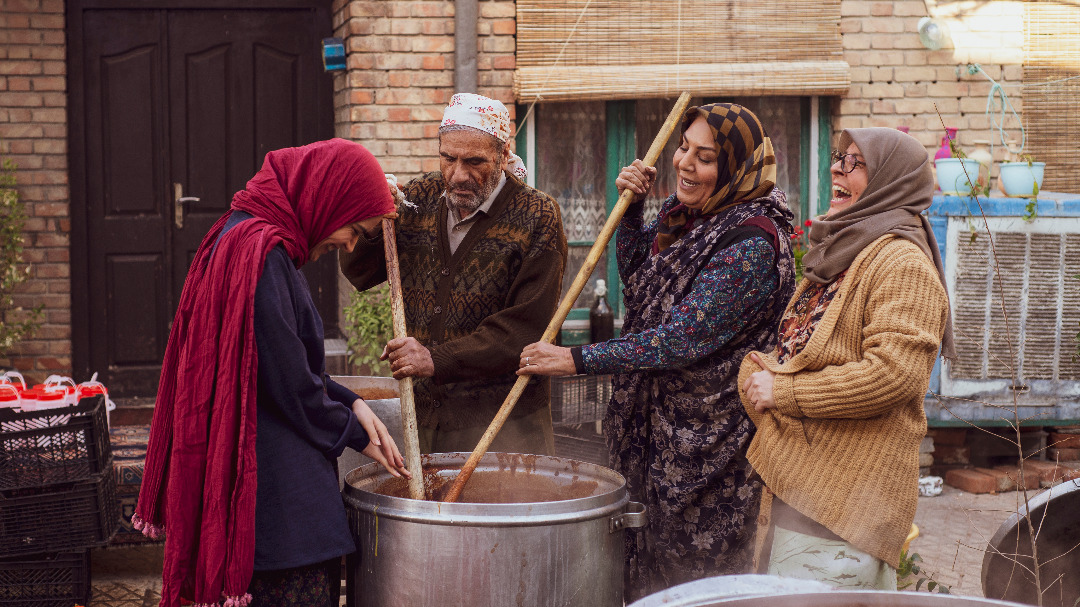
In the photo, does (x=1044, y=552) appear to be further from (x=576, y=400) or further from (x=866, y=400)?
(x=576, y=400)

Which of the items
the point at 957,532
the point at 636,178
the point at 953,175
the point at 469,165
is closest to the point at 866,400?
the point at 636,178

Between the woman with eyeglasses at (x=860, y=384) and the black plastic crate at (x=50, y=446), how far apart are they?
107 inches

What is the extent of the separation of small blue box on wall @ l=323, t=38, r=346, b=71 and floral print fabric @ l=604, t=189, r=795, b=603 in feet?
11.5

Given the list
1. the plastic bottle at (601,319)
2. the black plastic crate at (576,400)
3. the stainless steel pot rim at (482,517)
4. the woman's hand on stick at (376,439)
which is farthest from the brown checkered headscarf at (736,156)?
the plastic bottle at (601,319)

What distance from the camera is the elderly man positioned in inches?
117

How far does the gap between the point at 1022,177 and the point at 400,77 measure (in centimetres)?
360

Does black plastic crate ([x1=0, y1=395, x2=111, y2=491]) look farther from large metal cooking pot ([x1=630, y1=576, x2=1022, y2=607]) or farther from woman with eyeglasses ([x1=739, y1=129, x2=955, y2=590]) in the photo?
large metal cooking pot ([x1=630, y1=576, x2=1022, y2=607])

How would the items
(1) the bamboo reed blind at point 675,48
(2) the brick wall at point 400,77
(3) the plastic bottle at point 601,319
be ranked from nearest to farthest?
(2) the brick wall at point 400,77, (1) the bamboo reed blind at point 675,48, (3) the plastic bottle at point 601,319

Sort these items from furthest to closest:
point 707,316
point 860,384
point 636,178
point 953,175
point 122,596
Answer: point 953,175
point 122,596
point 636,178
point 707,316
point 860,384

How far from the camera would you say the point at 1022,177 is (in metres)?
5.75

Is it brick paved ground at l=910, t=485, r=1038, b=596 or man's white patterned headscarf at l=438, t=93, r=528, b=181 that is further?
brick paved ground at l=910, t=485, r=1038, b=596

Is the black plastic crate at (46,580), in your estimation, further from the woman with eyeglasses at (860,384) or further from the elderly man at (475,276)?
the woman with eyeglasses at (860,384)

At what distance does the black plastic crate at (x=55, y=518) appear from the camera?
3842 millimetres

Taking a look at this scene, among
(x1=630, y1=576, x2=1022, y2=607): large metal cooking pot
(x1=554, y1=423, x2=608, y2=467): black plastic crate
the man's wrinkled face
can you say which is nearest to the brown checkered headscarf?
the man's wrinkled face
